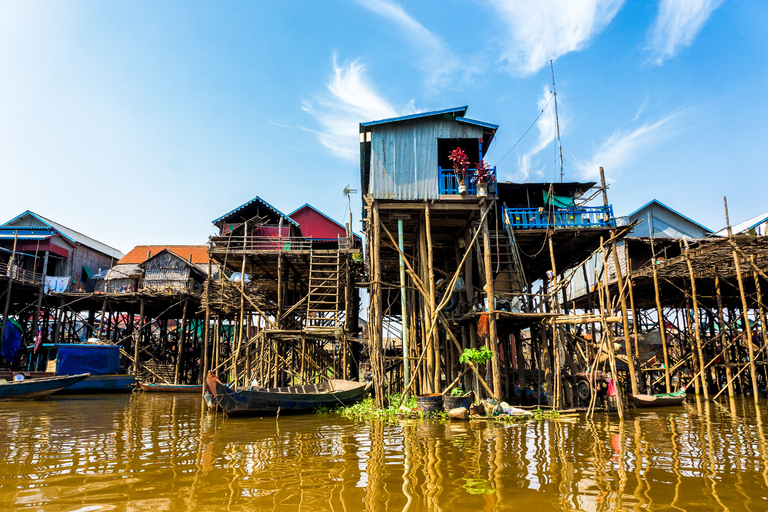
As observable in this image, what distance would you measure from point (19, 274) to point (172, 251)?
9269 millimetres

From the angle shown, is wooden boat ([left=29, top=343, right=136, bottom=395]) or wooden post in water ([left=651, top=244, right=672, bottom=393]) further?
wooden boat ([left=29, top=343, right=136, bottom=395])

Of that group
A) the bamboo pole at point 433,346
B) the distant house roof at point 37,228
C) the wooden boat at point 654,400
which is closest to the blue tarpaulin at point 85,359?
the distant house roof at point 37,228

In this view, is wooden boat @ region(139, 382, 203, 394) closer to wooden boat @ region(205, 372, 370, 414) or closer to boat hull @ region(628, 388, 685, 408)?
wooden boat @ region(205, 372, 370, 414)

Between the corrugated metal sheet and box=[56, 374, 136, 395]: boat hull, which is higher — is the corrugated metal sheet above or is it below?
above

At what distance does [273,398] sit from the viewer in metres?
13.0

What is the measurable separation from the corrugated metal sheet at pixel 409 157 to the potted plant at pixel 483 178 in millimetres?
1329

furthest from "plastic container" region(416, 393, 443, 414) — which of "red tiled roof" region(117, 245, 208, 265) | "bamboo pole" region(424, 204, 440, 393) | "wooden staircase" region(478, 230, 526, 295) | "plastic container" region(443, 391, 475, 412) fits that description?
"red tiled roof" region(117, 245, 208, 265)

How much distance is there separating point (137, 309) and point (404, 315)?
24.8m

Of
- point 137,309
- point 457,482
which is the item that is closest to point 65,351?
point 137,309

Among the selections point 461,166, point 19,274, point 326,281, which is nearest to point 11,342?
point 19,274

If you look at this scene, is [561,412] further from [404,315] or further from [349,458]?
[349,458]

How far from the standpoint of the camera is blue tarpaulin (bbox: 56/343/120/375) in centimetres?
2364

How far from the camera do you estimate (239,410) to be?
12773 mm

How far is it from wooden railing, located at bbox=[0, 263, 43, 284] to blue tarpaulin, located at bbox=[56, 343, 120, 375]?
188 inches
